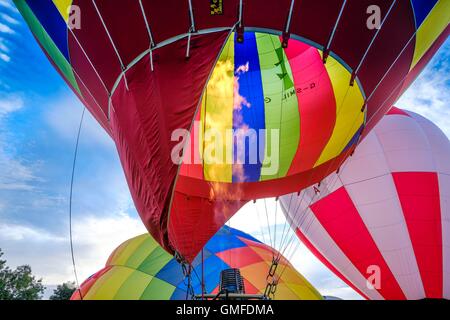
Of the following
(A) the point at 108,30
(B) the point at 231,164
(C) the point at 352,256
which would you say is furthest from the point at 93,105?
(C) the point at 352,256

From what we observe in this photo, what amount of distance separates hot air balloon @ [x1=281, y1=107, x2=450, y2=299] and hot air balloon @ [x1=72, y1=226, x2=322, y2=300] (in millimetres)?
1389

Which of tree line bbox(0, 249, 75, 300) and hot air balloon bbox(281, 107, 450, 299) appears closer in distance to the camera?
hot air balloon bbox(281, 107, 450, 299)

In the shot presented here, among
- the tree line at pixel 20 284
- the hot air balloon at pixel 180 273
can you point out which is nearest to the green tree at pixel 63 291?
the tree line at pixel 20 284

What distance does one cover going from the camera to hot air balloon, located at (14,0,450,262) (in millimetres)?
2982

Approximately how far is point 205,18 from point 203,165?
320 cm

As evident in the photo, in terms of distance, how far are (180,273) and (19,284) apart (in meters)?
12.8

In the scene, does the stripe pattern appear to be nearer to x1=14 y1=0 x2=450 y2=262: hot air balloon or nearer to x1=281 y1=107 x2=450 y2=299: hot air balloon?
x1=14 y1=0 x2=450 y2=262: hot air balloon

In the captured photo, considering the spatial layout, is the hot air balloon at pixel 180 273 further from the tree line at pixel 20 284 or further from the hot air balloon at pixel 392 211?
the tree line at pixel 20 284

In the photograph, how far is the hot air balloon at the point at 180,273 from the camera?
7117mm

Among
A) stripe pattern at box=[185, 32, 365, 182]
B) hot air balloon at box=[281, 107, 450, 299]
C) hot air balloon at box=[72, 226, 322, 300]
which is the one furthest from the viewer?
hot air balloon at box=[72, 226, 322, 300]

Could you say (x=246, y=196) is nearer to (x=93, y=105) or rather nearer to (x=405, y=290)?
(x=93, y=105)

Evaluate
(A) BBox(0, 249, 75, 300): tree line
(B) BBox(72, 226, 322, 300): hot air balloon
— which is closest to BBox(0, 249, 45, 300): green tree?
(A) BBox(0, 249, 75, 300): tree line

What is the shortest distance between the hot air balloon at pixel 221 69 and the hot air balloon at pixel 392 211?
186cm

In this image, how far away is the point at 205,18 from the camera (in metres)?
2.91
